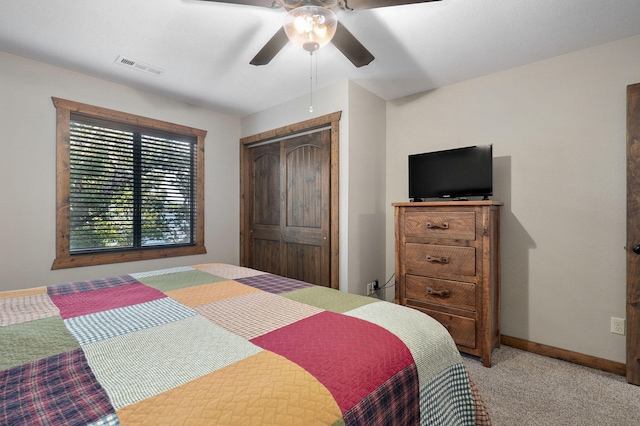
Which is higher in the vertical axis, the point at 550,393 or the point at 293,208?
the point at 293,208

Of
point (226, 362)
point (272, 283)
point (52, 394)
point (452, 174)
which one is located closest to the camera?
point (52, 394)

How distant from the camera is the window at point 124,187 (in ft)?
9.21

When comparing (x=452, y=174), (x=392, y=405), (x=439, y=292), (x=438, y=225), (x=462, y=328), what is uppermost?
(x=452, y=174)

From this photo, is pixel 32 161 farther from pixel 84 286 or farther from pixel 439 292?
pixel 439 292

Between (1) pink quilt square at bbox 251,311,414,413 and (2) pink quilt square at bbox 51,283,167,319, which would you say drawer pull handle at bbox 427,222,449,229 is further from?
(2) pink quilt square at bbox 51,283,167,319

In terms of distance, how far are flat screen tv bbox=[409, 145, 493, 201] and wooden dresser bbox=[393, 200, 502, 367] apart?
0.85 ft

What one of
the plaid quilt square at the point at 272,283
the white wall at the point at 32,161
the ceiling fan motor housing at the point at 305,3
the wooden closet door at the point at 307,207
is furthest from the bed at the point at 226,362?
the wooden closet door at the point at 307,207

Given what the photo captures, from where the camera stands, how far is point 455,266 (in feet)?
8.02

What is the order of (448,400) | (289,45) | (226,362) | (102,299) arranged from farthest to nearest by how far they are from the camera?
1. (289,45)
2. (102,299)
3. (448,400)
4. (226,362)

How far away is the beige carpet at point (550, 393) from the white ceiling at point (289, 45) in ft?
7.89

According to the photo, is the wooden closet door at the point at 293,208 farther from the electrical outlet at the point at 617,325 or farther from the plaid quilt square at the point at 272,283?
the electrical outlet at the point at 617,325

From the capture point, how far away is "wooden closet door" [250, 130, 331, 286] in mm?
3254

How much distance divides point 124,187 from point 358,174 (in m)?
2.39

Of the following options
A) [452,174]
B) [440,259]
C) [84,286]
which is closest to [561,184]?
[452,174]
